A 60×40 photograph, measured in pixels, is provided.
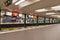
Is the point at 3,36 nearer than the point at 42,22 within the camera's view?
Yes

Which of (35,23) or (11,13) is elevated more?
(11,13)

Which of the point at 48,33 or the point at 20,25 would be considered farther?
the point at 20,25

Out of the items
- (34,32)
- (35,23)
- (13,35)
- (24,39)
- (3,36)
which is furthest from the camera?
(35,23)

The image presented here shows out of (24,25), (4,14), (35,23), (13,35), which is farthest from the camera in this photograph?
(35,23)

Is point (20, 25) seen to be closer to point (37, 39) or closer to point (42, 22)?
point (42, 22)

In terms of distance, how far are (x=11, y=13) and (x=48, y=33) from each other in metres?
7.66

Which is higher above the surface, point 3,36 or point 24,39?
point 3,36

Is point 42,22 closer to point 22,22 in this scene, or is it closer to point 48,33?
point 22,22

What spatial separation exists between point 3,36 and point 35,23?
1457cm

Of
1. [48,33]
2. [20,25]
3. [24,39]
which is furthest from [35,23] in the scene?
[24,39]

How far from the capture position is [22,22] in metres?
13.0

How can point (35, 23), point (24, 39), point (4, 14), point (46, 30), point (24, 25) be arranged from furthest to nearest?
point (35, 23)
point (24, 25)
point (4, 14)
point (46, 30)
point (24, 39)

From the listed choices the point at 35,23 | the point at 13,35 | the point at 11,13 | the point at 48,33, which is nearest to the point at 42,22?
the point at 35,23

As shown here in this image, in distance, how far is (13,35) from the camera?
175 centimetres
